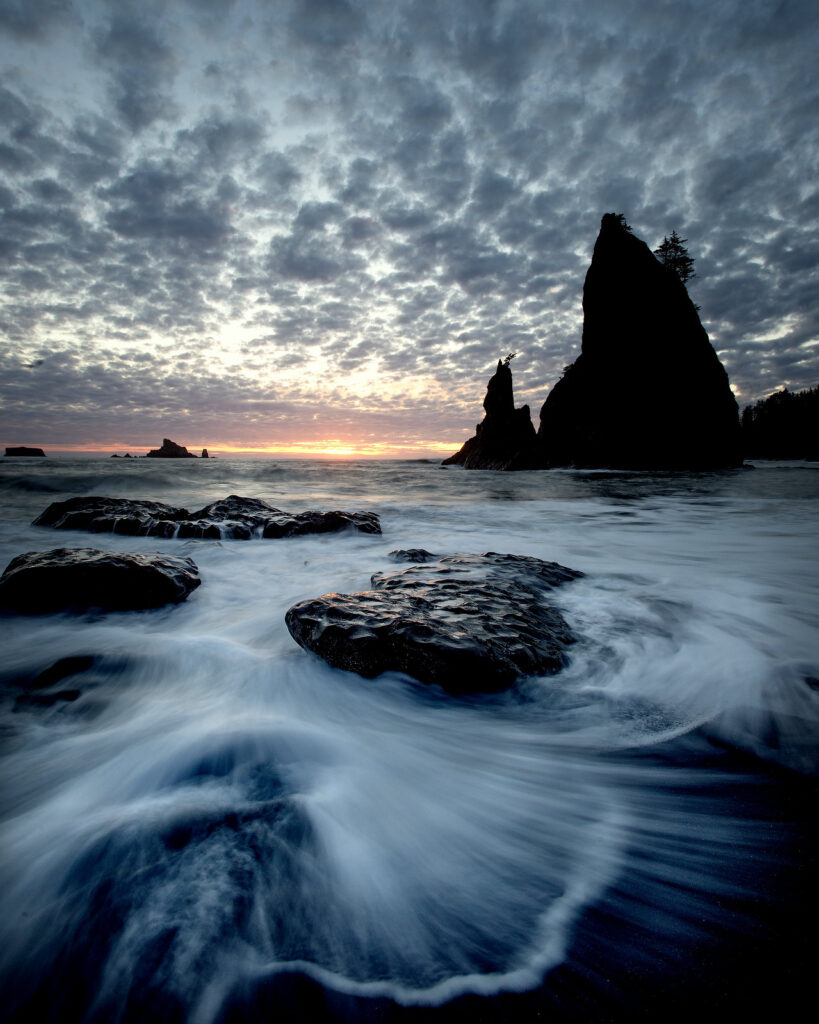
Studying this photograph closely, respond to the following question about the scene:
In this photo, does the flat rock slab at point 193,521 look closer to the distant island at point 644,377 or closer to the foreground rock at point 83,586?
the foreground rock at point 83,586

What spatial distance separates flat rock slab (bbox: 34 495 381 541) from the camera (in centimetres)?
646

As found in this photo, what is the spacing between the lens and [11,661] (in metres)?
2.59

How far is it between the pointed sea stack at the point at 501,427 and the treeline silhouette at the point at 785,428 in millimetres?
32479

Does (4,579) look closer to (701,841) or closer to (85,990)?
(85,990)

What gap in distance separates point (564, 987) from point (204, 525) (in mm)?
6572

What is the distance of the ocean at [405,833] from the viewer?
0.95 m

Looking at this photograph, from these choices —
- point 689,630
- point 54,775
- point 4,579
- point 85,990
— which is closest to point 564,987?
point 85,990

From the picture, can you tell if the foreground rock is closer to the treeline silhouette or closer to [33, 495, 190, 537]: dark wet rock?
[33, 495, 190, 537]: dark wet rock

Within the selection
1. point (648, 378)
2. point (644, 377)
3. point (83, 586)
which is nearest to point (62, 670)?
point (83, 586)

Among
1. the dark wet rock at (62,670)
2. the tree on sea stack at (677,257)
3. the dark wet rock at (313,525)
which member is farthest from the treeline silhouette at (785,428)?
the dark wet rock at (62,670)

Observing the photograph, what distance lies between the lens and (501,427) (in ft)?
132

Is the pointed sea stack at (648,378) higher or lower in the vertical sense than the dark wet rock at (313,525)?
higher

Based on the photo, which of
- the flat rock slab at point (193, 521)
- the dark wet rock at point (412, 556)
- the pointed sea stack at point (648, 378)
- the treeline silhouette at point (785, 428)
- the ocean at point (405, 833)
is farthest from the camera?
the treeline silhouette at point (785, 428)

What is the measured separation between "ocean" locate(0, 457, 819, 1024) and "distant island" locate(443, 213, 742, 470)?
3356cm
